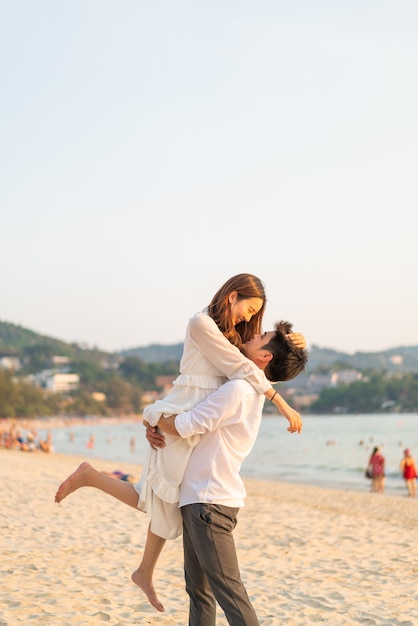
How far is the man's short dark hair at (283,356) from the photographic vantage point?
3244mm

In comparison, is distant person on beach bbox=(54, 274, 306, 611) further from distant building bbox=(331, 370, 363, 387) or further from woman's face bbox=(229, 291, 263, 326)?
distant building bbox=(331, 370, 363, 387)

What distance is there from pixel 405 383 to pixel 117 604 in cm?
13828

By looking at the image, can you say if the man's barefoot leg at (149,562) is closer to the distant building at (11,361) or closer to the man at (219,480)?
the man at (219,480)

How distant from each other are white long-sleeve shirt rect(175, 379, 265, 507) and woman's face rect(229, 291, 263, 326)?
310mm

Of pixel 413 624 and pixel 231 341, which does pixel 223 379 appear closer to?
pixel 231 341

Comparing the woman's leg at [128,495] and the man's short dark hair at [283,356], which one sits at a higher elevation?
the man's short dark hair at [283,356]

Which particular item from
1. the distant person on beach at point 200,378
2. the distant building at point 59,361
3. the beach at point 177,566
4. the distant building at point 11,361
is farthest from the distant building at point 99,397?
the distant person on beach at point 200,378

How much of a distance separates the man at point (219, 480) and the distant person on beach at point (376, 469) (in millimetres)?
17371

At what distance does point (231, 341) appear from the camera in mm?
3287

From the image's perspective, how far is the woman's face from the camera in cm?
328

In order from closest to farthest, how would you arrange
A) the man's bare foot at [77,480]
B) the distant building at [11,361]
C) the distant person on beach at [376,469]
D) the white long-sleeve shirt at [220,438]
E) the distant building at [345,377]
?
the white long-sleeve shirt at [220,438], the man's bare foot at [77,480], the distant person on beach at [376,469], the distant building at [345,377], the distant building at [11,361]

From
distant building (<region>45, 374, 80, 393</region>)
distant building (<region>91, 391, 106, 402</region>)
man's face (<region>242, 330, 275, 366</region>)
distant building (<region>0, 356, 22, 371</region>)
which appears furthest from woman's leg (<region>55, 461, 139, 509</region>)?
distant building (<region>0, 356, 22, 371</region>)

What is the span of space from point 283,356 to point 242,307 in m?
0.27

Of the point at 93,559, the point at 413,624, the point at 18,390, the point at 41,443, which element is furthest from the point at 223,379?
the point at 18,390
